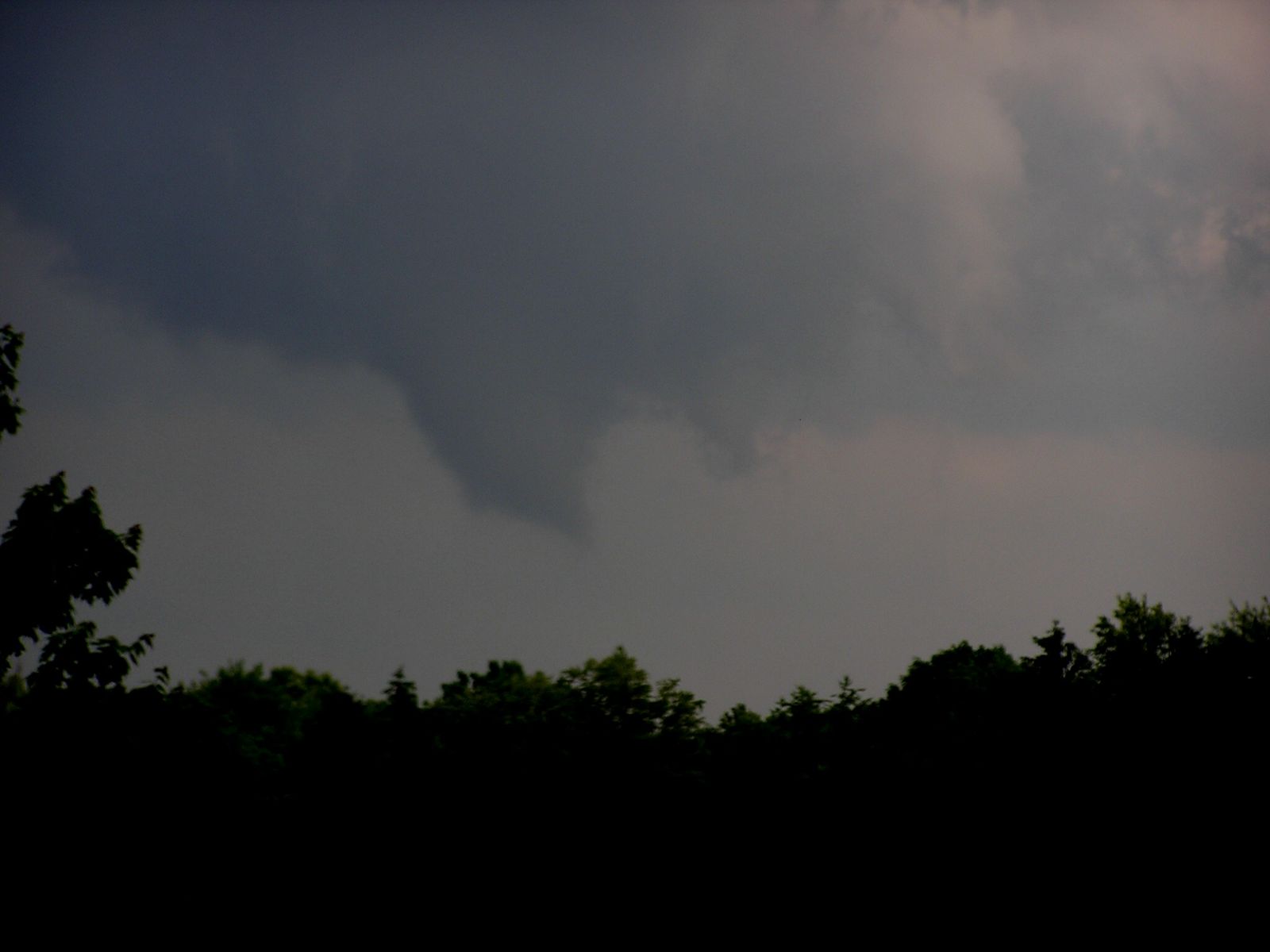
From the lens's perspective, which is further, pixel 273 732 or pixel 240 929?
pixel 273 732

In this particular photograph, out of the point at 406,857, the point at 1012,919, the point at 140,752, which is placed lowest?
the point at 1012,919

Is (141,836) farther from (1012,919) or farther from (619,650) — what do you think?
(1012,919)

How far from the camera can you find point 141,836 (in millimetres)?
23578

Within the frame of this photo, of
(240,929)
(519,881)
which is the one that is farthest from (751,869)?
(240,929)

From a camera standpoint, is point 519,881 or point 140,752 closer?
point 140,752

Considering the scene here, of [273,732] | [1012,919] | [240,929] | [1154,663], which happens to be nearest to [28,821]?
[240,929]

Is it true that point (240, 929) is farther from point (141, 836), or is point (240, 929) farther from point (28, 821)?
point (28, 821)

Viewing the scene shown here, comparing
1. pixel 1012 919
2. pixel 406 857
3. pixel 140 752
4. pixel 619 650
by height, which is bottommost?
pixel 1012 919

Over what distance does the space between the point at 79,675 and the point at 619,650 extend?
56.3ft

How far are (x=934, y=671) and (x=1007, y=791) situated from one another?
36001mm

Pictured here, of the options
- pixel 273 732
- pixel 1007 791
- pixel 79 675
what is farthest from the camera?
pixel 273 732

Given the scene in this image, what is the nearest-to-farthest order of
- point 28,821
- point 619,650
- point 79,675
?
A: point 79,675
point 28,821
point 619,650

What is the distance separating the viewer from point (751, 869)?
984 inches

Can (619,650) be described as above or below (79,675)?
above
